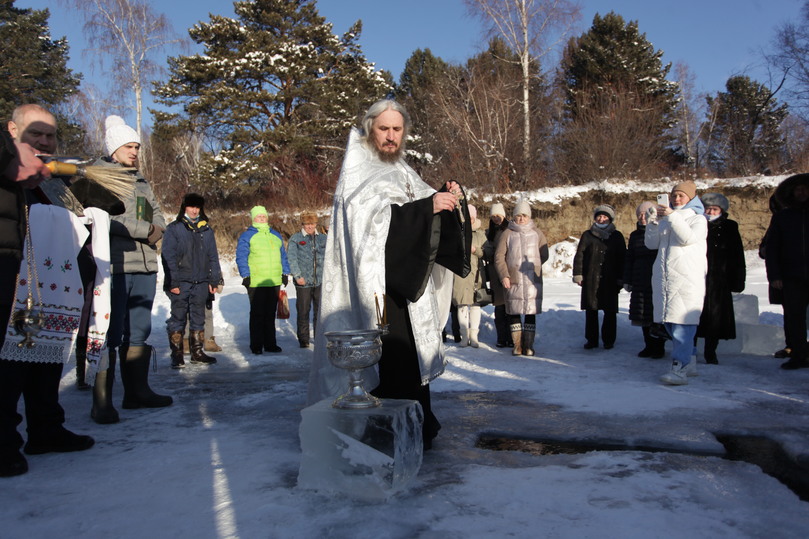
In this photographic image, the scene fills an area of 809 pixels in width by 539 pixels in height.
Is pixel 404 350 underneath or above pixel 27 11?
underneath

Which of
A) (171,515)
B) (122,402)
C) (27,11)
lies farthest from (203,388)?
(27,11)

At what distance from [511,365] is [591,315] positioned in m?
1.76

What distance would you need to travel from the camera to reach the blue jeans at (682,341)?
5.74 metres

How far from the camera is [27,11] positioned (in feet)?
94.4

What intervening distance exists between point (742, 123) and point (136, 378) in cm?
3451

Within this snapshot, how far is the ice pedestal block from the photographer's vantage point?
2.86m

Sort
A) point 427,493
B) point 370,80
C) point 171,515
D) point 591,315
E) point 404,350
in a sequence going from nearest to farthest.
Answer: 1. point 171,515
2. point 427,493
3. point 404,350
4. point 591,315
5. point 370,80

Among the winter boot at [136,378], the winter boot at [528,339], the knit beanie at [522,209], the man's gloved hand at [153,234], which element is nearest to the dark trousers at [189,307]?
the winter boot at [136,378]

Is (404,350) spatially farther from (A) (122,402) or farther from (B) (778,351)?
(B) (778,351)

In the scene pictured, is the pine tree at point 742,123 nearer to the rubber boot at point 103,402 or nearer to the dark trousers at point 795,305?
the dark trousers at point 795,305

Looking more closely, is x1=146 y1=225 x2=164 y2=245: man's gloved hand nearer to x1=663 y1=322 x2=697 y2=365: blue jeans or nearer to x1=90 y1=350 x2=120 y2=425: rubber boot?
x1=90 y1=350 x2=120 y2=425: rubber boot

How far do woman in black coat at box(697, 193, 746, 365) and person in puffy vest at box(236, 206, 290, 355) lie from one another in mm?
5215

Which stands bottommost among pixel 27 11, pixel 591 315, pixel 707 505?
pixel 707 505

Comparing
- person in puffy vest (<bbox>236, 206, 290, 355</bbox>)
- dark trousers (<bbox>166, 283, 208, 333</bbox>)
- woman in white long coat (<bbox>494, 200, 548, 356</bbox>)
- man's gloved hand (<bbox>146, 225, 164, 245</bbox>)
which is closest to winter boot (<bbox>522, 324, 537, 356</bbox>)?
woman in white long coat (<bbox>494, 200, 548, 356</bbox>)
